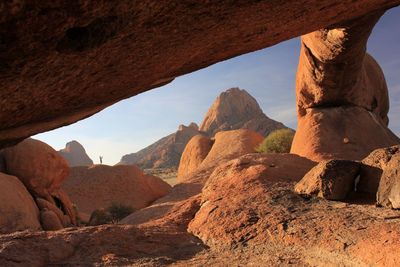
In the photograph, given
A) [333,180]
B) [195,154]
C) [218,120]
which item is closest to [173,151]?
[218,120]

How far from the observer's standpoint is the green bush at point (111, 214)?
22297mm

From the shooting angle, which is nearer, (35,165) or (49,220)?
(49,220)

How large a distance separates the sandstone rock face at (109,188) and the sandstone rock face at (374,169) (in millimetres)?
19505

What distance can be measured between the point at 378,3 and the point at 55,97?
457 centimetres

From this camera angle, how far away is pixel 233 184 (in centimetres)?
944

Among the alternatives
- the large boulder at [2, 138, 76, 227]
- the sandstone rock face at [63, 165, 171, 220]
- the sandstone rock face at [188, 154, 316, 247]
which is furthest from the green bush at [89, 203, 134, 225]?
the sandstone rock face at [188, 154, 316, 247]

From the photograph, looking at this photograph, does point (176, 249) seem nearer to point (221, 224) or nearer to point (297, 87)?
point (221, 224)

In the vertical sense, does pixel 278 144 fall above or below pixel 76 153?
above

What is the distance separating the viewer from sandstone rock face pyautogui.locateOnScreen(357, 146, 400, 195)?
7555mm

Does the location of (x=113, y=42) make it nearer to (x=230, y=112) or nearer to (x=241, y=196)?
(x=241, y=196)

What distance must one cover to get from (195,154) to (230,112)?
1729 inches

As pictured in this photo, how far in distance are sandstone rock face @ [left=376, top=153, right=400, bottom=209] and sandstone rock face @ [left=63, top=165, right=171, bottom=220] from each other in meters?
20.4

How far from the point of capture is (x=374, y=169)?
765 centimetres

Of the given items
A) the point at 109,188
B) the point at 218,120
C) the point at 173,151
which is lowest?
the point at 173,151
